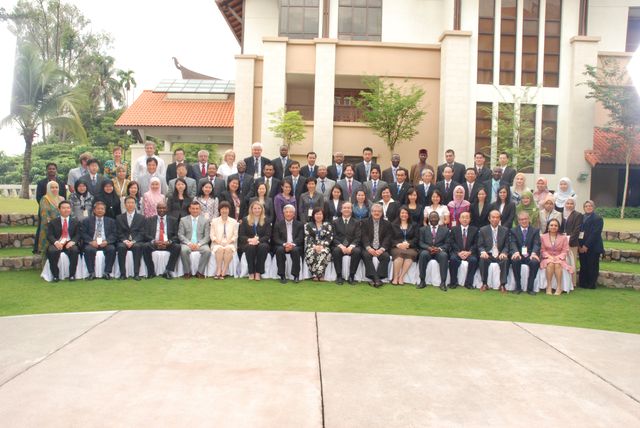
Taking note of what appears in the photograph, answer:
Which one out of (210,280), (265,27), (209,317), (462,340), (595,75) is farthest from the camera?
(265,27)

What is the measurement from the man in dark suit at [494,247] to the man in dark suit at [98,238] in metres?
6.69

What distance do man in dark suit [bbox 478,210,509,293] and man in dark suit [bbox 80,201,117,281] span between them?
21.9ft

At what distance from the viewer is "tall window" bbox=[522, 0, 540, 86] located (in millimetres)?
22719

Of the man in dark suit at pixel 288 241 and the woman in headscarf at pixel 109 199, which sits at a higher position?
the woman in headscarf at pixel 109 199

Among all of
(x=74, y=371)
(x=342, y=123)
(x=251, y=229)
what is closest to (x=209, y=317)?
(x=74, y=371)

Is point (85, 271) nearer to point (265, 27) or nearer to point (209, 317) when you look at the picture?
point (209, 317)

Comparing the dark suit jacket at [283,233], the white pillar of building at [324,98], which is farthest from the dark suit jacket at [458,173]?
the white pillar of building at [324,98]

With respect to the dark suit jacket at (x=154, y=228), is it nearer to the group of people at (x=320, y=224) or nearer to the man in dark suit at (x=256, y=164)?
the group of people at (x=320, y=224)

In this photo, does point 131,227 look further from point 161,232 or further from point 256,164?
point 256,164

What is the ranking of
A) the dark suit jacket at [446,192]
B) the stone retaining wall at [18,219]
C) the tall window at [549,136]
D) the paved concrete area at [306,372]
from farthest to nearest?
the tall window at [549,136] → the stone retaining wall at [18,219] → the dark suit jacket at [446,192] → the paved concrete area at [306,372]

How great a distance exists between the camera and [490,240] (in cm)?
992

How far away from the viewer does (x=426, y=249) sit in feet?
32.8

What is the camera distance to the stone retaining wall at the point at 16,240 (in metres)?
12.1

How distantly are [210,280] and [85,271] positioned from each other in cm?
227
